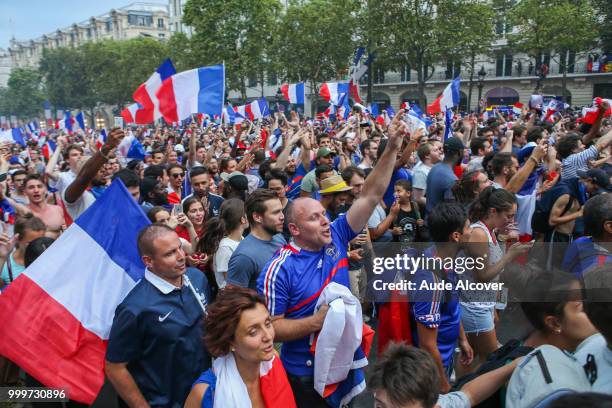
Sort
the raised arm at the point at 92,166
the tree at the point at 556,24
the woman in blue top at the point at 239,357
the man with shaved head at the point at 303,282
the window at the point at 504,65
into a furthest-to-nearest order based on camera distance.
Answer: the window at the point at 504,65, the tree at the point at 556,24, the raised arm at the point at 92,166, the man with shaved head at the point at 303,282, the woman in blue top at the point at 239,357

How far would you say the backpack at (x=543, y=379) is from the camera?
1685 mm

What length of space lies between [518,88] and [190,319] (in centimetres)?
4871

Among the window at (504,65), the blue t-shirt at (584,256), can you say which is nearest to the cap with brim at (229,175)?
the blue t-shirt at (584,256)

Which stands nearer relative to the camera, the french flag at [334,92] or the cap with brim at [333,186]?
the cap with brim at [333,186]

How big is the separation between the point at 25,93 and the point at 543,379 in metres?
105

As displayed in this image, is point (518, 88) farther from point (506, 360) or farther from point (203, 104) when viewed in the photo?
point (506, 360)

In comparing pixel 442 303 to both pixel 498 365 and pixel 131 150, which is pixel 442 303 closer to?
pixel 498 365

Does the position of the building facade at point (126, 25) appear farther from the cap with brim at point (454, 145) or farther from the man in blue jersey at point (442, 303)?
the man in blue jersey at point (442, 303)

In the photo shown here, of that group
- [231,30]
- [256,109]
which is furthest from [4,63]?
[256,109]

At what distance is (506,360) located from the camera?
2127 mm

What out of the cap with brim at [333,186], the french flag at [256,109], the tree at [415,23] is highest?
the tree at [415,23]

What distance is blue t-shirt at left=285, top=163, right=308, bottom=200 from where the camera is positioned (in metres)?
7.09

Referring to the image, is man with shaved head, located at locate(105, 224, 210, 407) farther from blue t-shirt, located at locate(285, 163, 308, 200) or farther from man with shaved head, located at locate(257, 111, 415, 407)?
blue t-shirt, located at locate(285, 163, 308, 200)

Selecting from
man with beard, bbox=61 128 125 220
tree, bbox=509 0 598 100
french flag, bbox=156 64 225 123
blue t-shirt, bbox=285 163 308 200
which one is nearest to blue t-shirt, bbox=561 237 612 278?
man with beard, bbox=61 128 125 220
